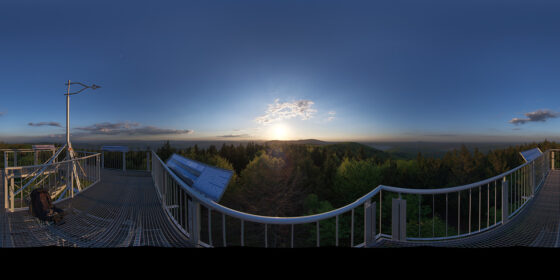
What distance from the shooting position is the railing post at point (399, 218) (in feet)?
4.45

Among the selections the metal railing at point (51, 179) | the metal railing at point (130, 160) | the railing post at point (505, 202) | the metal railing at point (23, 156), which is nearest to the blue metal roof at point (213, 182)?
the metal railing at point (51, 179)

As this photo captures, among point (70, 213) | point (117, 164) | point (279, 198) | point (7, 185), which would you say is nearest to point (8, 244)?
point (70, 213)

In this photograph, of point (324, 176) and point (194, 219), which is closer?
point (194, 219)

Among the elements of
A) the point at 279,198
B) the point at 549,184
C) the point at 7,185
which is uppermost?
the point at 7,185

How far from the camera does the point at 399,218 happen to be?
1.36 metres

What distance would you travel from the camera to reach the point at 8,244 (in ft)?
4.49

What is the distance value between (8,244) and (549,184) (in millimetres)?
7070

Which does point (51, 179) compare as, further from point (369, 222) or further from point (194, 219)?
point (369, 222)

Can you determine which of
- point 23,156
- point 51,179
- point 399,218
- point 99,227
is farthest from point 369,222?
point 23,156

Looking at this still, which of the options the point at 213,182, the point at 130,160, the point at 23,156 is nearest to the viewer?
the point at 213,182

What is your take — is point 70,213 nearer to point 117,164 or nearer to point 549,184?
point 117,164

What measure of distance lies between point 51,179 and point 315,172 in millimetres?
8680

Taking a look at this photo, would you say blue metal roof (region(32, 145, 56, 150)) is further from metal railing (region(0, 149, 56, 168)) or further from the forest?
the forest

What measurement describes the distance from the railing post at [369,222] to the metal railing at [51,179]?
2.61m
